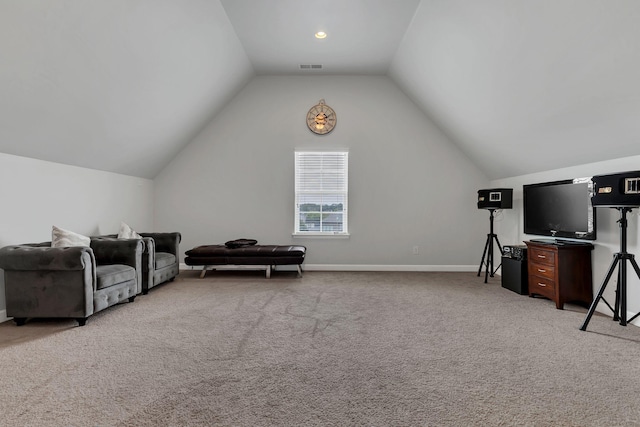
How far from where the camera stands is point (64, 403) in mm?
1883

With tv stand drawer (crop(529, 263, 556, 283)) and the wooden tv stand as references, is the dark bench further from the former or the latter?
the wooden tv stand

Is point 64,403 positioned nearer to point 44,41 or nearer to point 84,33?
point 44,41

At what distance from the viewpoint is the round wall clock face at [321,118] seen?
6.02 m

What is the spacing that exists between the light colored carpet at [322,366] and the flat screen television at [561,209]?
90 centimetres

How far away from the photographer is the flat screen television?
3.64m

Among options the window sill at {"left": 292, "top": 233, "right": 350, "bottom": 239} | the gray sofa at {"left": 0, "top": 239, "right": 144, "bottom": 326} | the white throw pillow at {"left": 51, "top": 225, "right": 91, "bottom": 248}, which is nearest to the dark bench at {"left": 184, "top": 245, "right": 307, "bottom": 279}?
the window sill at {"left": 292, "top": 233, "right": 350, "bottom": 239}

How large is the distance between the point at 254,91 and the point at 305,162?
5.17 ft

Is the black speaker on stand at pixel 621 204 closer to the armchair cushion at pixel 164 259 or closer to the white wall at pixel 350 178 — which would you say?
the white wall at pixel 350 178

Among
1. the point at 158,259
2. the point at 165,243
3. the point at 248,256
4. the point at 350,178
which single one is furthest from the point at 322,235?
the point at 158,259

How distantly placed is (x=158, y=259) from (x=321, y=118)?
354cm

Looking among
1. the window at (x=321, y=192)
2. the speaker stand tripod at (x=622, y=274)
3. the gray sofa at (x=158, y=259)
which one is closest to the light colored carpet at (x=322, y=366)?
the speaker stand tripod at (x=622, y=274)

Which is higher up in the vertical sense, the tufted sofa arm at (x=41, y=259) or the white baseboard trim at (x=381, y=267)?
the tufted sofa arm at (x=41, y=259)

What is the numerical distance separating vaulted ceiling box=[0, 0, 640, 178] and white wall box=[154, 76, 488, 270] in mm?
397

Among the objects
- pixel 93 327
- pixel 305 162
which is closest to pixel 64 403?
pixel 93 327
